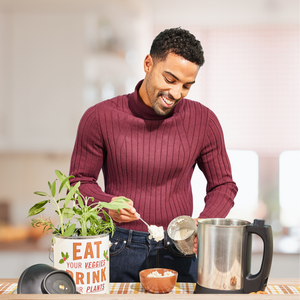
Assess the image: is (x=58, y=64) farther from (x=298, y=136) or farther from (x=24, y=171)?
(x=298, y=136)

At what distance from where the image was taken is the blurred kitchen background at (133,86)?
108 inches

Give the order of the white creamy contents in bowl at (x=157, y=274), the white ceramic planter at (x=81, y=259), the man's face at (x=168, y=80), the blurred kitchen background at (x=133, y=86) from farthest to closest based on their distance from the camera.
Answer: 1. the blurred kitchen background at (x=133, y=86)
2. the man's face at (x=168, y=80)
3. the white creamy contents in bowl at (x=157, y=274)
4. the white ceramic planter at (x=81, y=259)

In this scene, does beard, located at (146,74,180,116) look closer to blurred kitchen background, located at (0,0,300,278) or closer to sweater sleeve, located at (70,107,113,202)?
sweater sleeve, located at (70,107,113,202)

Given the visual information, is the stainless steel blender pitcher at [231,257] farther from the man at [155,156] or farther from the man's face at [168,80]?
the man's face at [168,80]

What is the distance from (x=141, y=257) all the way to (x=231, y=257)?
1.43ft

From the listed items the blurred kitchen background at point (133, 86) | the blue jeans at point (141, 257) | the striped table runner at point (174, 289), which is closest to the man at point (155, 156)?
the blue jeans at point (141, 257)

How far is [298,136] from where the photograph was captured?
3359mm

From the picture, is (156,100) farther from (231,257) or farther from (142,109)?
(231,257)

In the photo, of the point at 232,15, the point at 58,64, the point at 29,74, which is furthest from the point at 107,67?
→ the point at 232,15

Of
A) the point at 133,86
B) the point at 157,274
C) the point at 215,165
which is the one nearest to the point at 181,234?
the point at 157,274

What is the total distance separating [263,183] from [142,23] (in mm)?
1745

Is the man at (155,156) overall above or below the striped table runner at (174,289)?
above

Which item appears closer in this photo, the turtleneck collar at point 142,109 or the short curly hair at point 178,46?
the short curly hair at point 178,46

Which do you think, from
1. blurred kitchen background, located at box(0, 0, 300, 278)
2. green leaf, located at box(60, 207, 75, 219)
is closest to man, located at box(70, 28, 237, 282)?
green leaf, located at box(60, 207, 75, 219)
